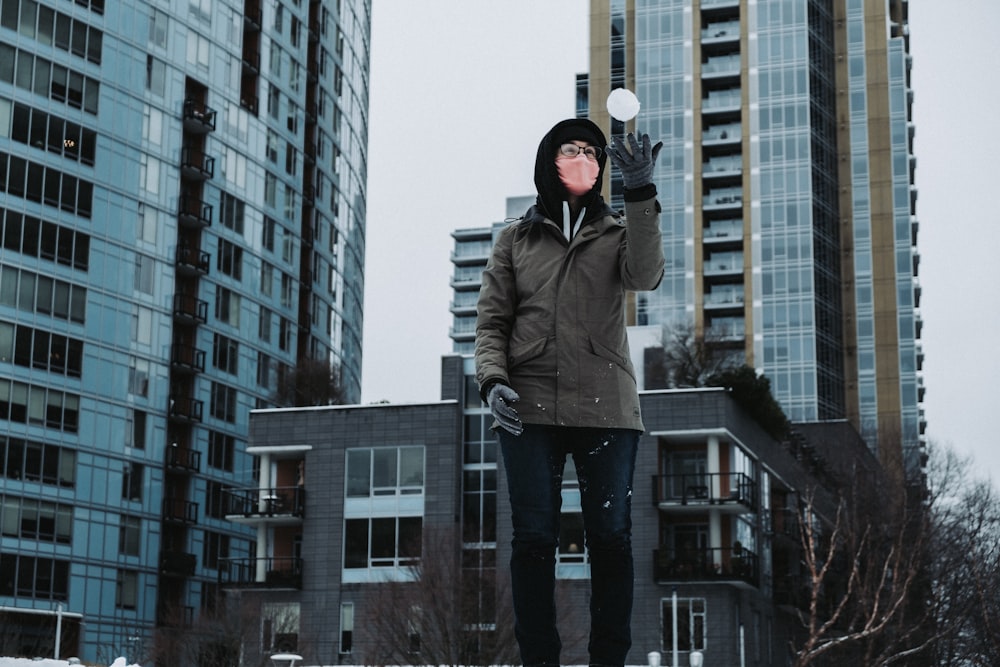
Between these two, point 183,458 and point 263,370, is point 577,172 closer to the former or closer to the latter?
point 183,458

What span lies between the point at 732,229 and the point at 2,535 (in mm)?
59074

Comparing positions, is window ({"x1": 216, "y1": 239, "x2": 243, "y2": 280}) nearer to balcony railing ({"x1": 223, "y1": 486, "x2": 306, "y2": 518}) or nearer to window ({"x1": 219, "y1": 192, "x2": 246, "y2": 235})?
window ({"x1": 219, "y1": 192, "x2": 246, "y2": 235})

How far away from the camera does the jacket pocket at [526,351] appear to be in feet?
21.7

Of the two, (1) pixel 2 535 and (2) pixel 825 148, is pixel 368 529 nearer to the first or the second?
(1) pixel 2 535

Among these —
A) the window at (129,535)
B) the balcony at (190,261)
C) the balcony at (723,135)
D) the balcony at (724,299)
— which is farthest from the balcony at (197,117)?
the balcony at (724,299)


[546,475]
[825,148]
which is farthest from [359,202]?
[546,475]

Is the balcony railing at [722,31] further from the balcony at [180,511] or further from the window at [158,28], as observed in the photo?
the balcony at [180,511]

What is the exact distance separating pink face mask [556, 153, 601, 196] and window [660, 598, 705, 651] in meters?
52.1

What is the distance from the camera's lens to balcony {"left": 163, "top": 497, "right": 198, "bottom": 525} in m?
76.2

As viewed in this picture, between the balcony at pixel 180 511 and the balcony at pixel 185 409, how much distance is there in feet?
13.8

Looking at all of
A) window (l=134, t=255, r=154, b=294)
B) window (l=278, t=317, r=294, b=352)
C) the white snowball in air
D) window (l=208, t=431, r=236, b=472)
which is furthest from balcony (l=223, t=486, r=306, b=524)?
the white snowball in air

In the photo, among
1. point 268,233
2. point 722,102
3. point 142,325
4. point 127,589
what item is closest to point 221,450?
point 142,325

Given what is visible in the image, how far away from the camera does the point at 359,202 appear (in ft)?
341

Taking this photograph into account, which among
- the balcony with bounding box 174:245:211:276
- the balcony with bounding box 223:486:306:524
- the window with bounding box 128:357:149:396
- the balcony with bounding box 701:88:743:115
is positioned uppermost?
the balcony with bounding box 701:88:743:115
